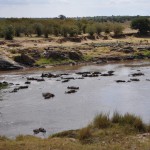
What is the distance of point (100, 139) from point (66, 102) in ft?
64.8

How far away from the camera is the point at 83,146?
573 inches

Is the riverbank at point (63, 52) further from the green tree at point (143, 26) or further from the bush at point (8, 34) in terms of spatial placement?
the green tree at point (143, 26)

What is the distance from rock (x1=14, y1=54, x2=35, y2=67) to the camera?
61.4m

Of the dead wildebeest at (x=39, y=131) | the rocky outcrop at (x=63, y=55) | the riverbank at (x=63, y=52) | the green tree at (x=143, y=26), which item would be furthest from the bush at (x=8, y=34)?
the dead wildebeest at (x=39, y=131)

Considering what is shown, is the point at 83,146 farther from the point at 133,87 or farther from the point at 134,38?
the point at 134,38

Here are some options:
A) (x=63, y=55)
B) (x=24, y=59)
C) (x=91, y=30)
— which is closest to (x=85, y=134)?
(x=24, y=59)

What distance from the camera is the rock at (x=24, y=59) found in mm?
61375

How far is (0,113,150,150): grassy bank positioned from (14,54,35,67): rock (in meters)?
44.4

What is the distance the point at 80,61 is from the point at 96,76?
13992 mm

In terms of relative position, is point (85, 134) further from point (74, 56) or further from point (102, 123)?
point (74, 56)

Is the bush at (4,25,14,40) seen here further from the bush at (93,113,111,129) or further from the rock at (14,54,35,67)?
the bush at (93,113,111,129)

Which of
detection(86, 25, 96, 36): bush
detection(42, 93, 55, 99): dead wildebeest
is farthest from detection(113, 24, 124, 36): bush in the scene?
detection(42, 93, 55, 99): dead wildebeest

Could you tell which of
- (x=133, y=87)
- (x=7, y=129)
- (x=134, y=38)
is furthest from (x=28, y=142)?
(x=134, y=38)

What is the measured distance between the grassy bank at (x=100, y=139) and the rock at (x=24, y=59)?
44.4m
